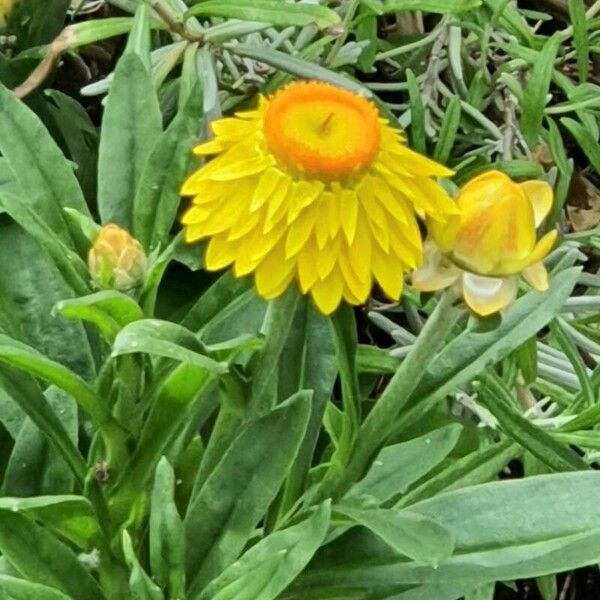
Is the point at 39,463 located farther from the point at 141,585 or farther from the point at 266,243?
the point at 266,243

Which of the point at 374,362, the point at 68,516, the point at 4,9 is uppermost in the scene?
the point at 4,9

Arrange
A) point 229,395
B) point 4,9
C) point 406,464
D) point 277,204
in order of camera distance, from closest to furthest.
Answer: point 277,204, point 229,395, point 406,464, point 4,9

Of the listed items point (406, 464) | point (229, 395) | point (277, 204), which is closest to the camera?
point (277, 204)

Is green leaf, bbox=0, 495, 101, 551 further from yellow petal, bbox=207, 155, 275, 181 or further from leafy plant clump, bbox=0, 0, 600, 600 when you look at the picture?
yellow petal, bbox=207, 155, 275, 181

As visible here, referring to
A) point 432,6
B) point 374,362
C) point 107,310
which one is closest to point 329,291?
point 107,310

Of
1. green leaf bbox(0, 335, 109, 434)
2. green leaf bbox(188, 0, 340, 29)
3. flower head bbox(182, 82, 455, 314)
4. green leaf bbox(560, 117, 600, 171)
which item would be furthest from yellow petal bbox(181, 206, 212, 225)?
green leaf bbox(560, 117, 600, 171)

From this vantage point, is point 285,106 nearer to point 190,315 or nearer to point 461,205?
point 461,205

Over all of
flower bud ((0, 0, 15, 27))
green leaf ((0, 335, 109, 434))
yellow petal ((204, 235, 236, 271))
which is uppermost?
yellow petal ((204, 235, 236, 271))
